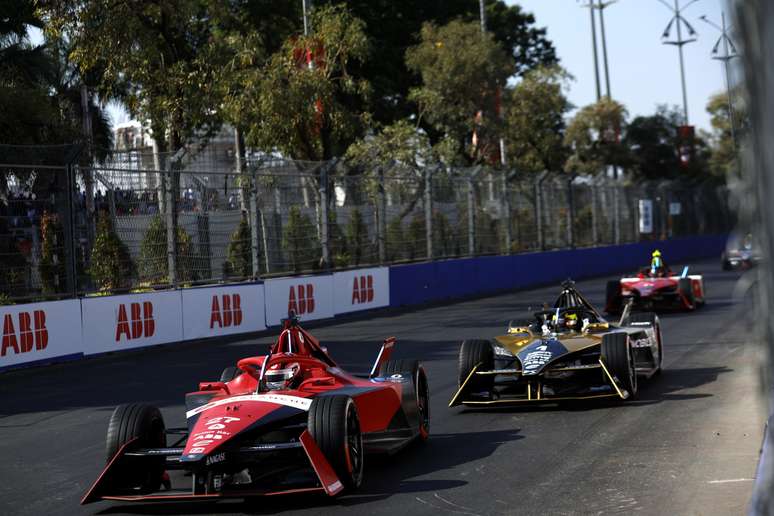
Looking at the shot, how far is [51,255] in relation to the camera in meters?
15.1

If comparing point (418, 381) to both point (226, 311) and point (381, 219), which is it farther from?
point (381, 219)

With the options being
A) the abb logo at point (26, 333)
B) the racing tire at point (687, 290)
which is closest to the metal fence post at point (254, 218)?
the abb logo at point (26, 333)

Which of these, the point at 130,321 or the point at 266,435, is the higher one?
the point at 130,321

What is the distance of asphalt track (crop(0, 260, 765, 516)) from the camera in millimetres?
6539

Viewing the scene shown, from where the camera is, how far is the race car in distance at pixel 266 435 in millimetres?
6461

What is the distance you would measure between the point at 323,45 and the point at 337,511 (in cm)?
2009

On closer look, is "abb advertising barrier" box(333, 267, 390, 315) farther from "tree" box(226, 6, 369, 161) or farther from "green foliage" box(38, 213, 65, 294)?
"green foliage" box(38, 213, 65, 294)

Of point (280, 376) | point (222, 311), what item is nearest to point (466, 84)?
point (222, 311)

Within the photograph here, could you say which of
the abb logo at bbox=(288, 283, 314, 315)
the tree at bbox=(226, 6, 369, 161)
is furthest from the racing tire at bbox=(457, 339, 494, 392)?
the tree at bbox=(226, 6, 369, 161)

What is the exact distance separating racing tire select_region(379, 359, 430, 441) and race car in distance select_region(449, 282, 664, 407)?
3.92ft

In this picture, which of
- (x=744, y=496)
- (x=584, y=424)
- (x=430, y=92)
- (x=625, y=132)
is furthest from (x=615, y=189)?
(x=744, y=496)

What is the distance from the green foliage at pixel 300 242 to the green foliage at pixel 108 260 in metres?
4.77

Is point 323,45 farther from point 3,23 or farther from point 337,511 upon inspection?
point 337,511

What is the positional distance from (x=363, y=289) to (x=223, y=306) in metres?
4.89
